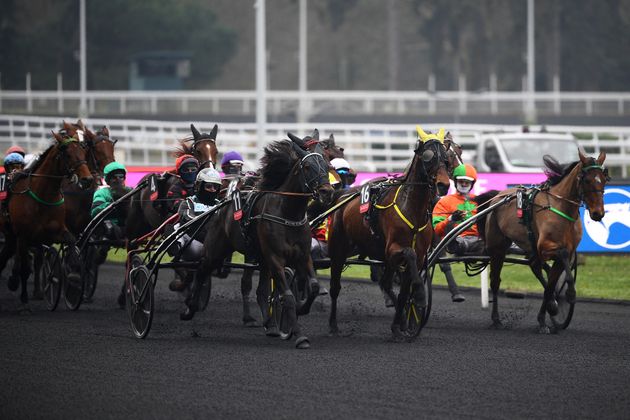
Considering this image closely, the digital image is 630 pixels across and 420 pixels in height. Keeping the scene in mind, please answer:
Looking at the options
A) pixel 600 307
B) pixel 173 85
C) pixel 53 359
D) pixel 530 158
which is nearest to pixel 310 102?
pixel 173 85

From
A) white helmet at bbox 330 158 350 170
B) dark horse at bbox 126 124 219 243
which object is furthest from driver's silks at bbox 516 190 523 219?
A: dark horse at bbox 126 124 219 243

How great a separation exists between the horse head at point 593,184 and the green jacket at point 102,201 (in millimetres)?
5487

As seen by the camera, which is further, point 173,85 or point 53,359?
point 173,85

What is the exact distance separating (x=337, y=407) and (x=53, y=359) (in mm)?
3150

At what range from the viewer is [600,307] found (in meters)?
14.6

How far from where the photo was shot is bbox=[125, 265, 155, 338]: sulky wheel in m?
11.6

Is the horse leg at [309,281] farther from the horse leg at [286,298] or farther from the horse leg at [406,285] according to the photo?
the horse leg at [406,285]

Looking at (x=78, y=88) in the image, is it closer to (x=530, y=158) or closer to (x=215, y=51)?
(x=215, y=51)

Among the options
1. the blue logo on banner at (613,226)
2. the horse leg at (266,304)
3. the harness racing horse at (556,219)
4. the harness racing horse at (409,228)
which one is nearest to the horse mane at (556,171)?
the harness racing horse at (556,219)

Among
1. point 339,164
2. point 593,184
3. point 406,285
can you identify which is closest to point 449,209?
point 339,164

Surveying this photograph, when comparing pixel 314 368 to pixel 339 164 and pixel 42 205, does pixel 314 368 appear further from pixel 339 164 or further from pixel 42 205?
pixel 42 205

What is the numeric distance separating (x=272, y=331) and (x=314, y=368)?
2003mm

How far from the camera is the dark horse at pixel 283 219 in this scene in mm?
11008

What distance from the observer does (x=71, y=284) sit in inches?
549
